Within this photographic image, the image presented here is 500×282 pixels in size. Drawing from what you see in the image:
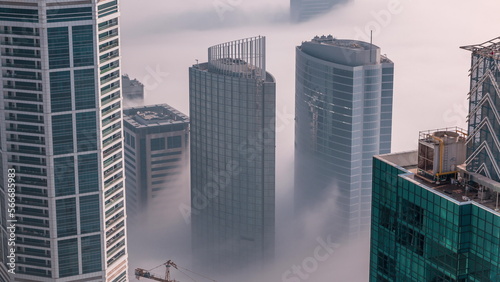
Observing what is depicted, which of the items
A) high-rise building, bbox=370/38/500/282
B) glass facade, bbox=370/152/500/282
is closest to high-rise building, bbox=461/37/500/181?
high-rise building, bbox=370/38/500/282

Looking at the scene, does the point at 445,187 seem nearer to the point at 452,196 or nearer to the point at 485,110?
the point at 452,196

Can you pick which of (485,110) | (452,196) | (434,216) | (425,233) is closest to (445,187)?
(452,196)

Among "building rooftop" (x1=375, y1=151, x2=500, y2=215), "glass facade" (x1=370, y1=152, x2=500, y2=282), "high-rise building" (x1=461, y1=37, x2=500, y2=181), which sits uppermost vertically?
"high-rise building" (x1=461, y1=37, x2=500, y2=181)

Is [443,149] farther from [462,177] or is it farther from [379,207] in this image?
[379,207]

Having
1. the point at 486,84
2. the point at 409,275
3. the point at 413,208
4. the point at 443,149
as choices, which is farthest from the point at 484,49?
the point at 409,275

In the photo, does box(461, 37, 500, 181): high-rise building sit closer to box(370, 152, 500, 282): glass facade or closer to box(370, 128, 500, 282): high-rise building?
box(370, 128, 500, 282): high-rise building

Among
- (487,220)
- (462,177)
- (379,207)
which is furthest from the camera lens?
(379,207)
